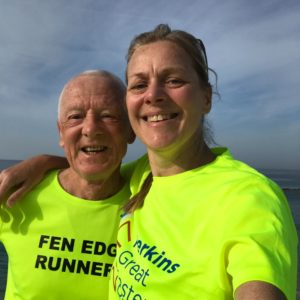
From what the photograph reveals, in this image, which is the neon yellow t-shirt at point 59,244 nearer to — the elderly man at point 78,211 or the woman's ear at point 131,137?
the elderly man at point 78,211

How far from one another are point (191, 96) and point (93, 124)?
103 centimetres

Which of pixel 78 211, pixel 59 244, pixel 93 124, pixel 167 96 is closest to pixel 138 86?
pixel 167 96

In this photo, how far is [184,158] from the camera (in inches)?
101

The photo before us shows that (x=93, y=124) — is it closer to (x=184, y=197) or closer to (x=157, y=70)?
(x=157, y=70)

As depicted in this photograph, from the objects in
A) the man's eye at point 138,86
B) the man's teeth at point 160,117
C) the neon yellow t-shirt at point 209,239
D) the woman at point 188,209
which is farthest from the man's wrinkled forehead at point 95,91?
the neon yellow t-shirt at point 209,239

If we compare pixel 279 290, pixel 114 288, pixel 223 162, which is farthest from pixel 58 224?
pixel 279 290

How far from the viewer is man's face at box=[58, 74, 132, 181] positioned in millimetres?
3180

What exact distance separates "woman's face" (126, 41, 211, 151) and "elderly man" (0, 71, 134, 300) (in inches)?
27.6

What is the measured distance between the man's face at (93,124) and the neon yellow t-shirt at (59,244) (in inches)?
12.8

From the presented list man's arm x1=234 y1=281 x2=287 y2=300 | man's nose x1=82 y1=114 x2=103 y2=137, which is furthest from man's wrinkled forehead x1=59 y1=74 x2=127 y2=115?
man's arm x1=234 y1=281 x2=287 y2=300

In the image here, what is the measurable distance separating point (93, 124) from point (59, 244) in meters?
1.07

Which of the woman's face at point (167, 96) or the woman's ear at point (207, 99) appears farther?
the woman's ear at point (207, 99)

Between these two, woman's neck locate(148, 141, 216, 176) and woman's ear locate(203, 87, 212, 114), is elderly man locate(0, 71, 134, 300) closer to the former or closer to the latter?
woman's neck locate(148, 141, 216, 176)

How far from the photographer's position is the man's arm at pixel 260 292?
1530mm
